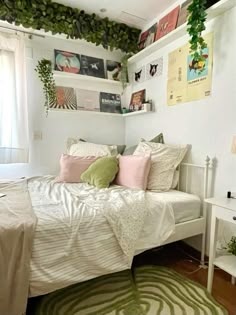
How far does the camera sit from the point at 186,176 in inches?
87.4

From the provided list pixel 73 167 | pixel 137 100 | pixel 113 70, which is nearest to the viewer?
pixel 73 167

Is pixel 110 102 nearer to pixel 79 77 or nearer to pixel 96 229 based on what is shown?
pixel 79 77

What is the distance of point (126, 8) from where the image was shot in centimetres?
249

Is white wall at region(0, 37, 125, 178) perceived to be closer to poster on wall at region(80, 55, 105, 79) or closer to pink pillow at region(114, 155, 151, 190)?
poster on wall at region(80, 55, 105, 79)

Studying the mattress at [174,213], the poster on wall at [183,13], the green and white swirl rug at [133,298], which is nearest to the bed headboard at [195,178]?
the mattress at [174,213]

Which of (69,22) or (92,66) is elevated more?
(69,22)

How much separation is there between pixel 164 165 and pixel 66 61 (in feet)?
5.75

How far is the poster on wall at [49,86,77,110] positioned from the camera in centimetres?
273

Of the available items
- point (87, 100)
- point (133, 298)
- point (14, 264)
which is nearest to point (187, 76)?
point (87, 100)

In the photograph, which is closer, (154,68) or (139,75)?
(154,68)

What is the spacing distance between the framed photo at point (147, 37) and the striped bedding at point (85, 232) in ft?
6.45

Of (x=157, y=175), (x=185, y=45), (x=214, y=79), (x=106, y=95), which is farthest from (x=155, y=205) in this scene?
(x=106, y=95)

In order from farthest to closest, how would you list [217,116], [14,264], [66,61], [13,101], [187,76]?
[66,61] → [13,101] → [187,76] → [217,116] → [14,264]

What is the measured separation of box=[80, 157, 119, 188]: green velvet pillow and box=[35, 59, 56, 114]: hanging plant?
3.34 ft
